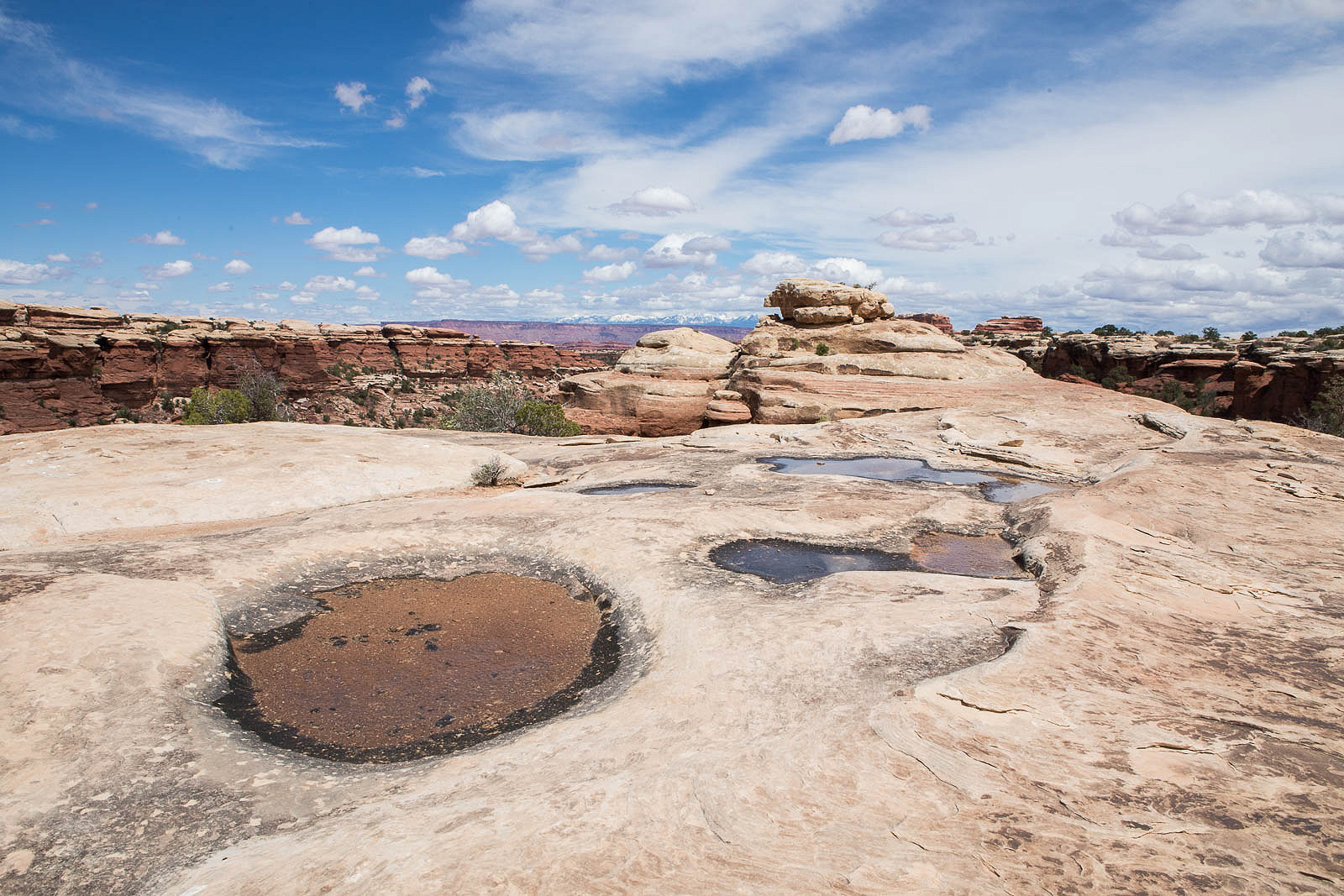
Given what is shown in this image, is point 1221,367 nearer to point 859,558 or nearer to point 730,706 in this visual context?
point 859,558

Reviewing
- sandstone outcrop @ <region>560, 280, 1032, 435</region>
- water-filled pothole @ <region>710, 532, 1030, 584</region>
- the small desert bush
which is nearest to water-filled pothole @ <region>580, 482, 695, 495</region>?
the small desert bush

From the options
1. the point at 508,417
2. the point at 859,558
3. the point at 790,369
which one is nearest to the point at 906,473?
the point at 859,558

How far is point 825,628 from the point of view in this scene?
235 inches

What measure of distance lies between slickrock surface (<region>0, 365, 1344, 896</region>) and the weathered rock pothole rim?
0.05 meters

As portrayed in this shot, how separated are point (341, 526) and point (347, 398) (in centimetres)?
4144

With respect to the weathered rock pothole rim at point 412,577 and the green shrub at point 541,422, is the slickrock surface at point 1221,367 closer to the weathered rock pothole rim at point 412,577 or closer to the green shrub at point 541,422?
the green shrub at point 541,422

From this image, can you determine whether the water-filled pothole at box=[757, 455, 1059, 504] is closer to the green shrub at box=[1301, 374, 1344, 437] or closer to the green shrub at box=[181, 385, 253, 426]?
the green shrub at box=[181, 385, 253, 426]

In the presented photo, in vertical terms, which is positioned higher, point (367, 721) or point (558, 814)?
point (558, 814)

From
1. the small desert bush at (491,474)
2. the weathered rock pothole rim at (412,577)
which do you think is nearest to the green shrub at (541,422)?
the small desert bush at (491,474)

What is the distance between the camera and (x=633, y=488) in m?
12.6

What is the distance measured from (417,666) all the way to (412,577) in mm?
2223

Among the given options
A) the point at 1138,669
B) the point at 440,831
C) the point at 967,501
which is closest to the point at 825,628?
the point at 1138,669

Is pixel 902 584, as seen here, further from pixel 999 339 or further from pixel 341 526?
pixel 999 339

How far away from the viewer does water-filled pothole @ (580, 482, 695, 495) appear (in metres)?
12.2
